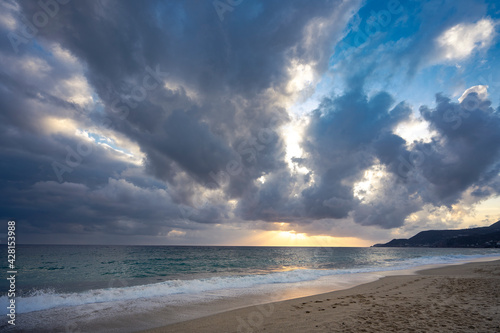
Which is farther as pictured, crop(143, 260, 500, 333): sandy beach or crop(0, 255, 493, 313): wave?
crop(0, 255, 493, 313): wave

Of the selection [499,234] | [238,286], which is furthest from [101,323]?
[499,234]

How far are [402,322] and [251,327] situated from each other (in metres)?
5.37

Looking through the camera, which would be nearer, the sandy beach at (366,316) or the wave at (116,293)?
the sandy beach at (366,316)

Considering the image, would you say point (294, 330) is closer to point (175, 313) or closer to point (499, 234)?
point (175, 313)

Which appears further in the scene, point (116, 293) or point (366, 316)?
point (116, 293)

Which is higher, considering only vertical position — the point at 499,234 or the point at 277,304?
the point at 277,304

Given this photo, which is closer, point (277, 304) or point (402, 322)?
point (402, 322)

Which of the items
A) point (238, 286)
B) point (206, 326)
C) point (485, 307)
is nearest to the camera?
point (206, 326)

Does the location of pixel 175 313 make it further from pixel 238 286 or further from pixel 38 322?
pixel 238 286

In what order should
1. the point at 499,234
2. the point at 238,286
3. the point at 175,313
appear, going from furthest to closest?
1. the point at 499,234
2. the point at 238,286
3. the point at 175,313

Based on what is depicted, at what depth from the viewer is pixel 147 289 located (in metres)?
17.6

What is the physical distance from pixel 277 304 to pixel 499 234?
244 metres

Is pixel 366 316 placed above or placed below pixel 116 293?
above

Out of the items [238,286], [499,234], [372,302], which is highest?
[372,302]
